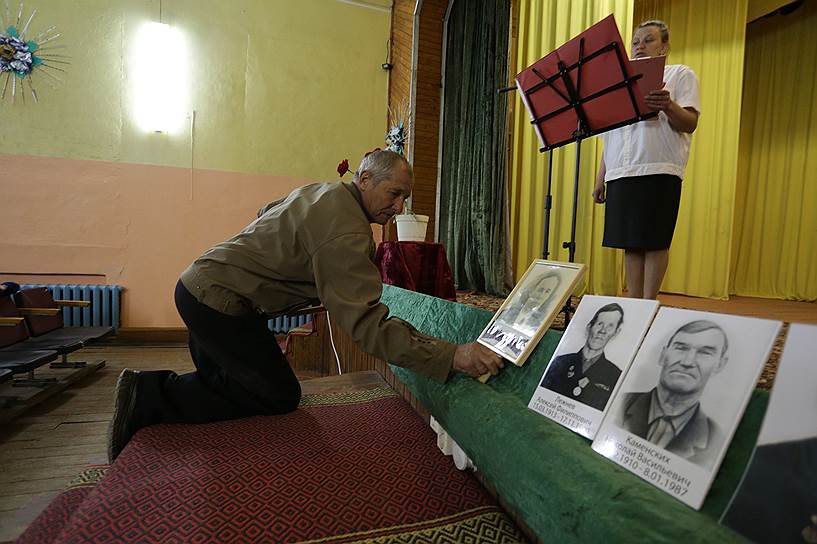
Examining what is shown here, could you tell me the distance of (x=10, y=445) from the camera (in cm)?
228

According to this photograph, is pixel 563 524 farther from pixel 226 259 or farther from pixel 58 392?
pixel 58 392

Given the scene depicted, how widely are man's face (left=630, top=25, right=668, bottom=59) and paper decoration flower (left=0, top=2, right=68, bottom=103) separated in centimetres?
527

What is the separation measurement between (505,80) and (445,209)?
131cm

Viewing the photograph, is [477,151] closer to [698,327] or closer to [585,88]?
[585,88]

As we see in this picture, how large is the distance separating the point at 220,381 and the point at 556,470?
4.05 feet

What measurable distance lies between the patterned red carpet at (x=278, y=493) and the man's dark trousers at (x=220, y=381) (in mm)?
80

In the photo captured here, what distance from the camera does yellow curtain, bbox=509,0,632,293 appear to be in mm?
3004

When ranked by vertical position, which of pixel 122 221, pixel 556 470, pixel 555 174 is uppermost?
pixel 555 174

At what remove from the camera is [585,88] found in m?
1.45

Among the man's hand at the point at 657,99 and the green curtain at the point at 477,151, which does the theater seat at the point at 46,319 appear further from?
the man's hand at the point at 657,99

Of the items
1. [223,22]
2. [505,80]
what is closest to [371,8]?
[223,22]

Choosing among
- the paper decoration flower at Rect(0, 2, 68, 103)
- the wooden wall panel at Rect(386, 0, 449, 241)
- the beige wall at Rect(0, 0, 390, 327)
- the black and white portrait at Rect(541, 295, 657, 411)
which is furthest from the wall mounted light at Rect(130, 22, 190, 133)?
the black and white portrait at Rect(541, 295, 657, 411)

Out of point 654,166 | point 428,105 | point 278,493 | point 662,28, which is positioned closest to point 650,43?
point 662,28

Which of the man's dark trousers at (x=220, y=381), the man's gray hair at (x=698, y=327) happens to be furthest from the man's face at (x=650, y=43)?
the man's dark trousers at (x=220, y=381)
